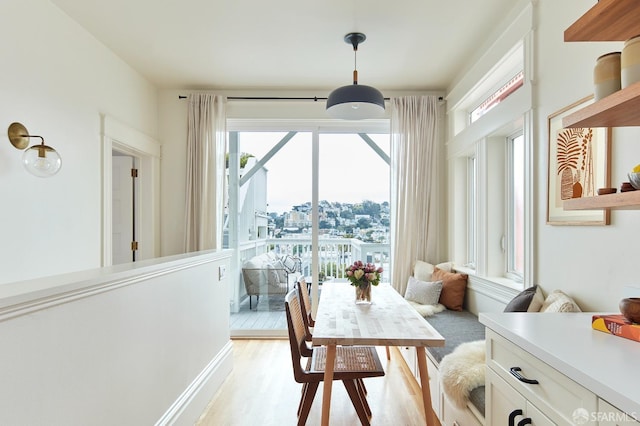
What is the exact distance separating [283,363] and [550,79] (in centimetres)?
308

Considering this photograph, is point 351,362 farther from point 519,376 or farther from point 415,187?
point 415,187

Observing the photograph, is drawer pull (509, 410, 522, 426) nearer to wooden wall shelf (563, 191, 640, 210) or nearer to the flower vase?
wooden wall shelf (563, 191, 640, 210)

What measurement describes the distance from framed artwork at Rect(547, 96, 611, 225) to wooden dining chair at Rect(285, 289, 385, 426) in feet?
4.54

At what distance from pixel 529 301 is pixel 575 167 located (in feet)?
2.67

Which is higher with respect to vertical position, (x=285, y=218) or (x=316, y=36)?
(x=316, y=36)

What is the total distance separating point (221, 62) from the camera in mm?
3484

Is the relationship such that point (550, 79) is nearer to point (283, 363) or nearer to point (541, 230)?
point (541, 230)

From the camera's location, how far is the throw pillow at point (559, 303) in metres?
1.85

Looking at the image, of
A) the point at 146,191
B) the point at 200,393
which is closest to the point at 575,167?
the point at 200,393

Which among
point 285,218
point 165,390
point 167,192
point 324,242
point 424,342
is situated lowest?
point 165,390

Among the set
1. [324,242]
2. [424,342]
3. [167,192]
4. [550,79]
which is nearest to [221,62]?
[167,192]

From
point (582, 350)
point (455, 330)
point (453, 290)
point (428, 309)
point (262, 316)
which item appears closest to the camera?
point (582, 350)

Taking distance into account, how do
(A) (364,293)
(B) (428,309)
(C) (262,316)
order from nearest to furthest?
(A) (364,293) < (B) (428,309) < (C) (262,316)

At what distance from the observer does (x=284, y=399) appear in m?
2.73
